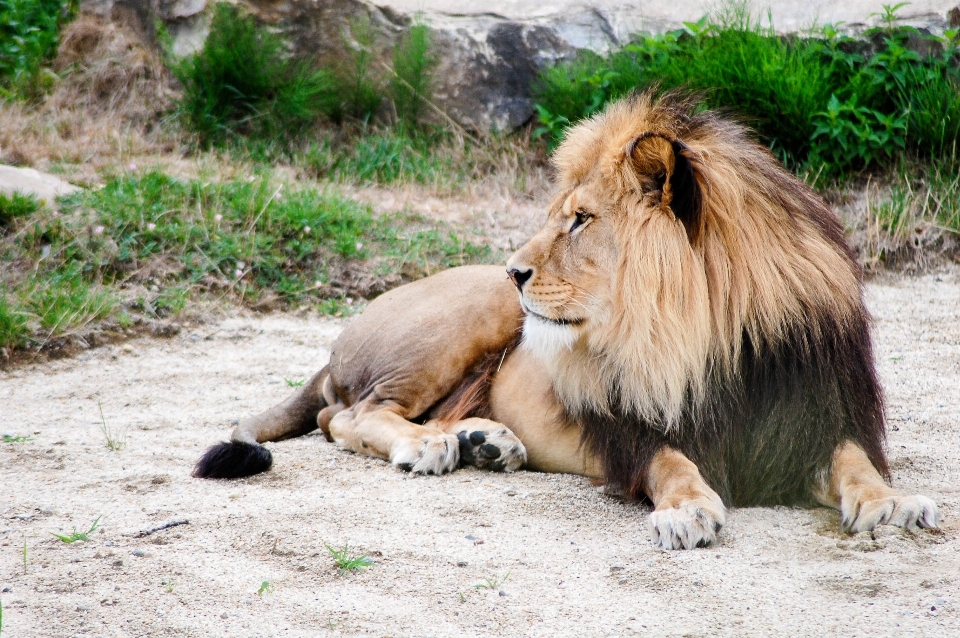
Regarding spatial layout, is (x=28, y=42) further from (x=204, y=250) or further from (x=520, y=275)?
(x=520, y=275)

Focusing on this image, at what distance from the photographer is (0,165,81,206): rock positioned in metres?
5.68

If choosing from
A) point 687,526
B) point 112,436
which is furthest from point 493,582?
point 112,436

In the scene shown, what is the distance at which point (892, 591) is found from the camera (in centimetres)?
210

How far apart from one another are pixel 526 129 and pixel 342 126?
4.56ft

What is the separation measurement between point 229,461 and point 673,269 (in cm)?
144

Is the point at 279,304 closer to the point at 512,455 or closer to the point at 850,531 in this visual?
the point at 512,455

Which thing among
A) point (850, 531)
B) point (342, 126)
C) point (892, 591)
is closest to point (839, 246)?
point (850, 531)

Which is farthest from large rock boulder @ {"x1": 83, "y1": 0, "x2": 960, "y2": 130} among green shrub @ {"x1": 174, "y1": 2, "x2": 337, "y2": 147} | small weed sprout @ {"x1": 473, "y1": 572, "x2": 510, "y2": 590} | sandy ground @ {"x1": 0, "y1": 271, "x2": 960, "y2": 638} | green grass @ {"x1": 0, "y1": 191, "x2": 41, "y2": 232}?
small weed sprout @ {"x1": 473, "y1": 572, "x2": 510, "y2": 590}

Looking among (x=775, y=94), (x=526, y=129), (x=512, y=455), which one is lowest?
(x=512, y=455)

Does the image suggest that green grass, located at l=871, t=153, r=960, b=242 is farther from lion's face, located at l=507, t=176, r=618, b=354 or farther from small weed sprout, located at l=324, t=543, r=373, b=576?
small weed sprout, located at l=324, t=543, r=373, b=576

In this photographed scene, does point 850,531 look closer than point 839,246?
Yes

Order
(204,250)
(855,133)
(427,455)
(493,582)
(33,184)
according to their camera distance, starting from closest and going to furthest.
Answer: (493,582), (427,455), (204,250), (33,184), (855,133)

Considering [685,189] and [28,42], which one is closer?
[685,189]

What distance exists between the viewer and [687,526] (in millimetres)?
2447
